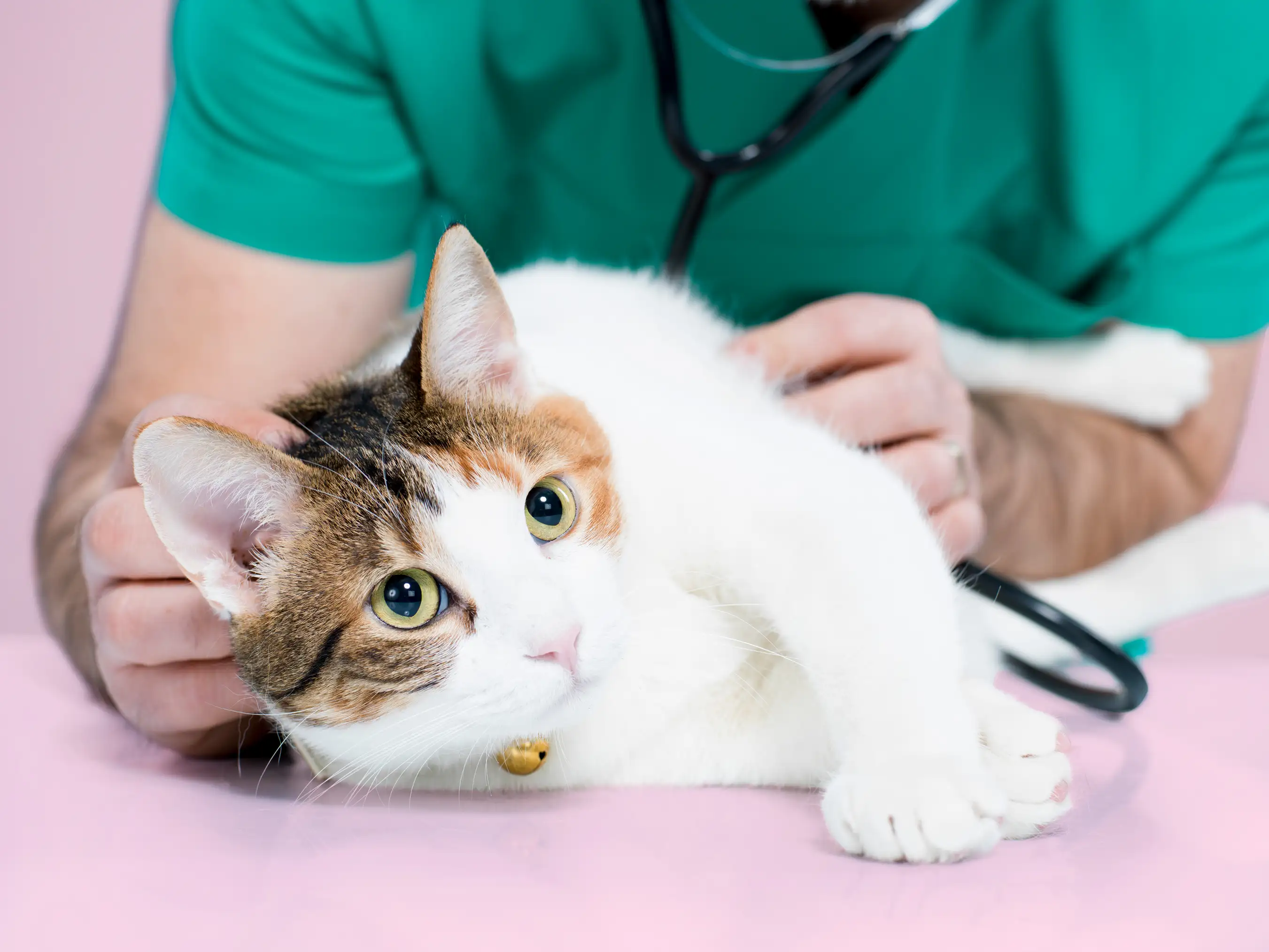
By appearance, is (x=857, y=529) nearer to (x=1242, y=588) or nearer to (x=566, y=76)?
(x=566, y=76)

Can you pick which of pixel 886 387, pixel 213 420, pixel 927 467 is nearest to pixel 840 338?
pixel 886 387

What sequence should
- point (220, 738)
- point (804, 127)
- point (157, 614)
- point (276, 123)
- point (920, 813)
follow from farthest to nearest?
point (276, 123) < point (804, 127) < point (220, 738) < point (157, 614) < point (920, 813)

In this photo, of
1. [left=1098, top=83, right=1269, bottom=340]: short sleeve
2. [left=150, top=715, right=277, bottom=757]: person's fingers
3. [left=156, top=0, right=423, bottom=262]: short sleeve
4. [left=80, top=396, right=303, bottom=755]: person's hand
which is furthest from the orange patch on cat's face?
[left=1098, top=83, right=1269, bottom=340]: short sleeve

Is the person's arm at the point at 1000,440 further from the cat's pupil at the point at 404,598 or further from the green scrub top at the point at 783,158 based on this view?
the cat's pupil at the point at 404,598

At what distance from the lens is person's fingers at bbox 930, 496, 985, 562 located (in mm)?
1179

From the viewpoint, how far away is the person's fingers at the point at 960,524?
118 centimetres

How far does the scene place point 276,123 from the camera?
1.37 meters

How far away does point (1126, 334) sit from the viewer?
1639 mm

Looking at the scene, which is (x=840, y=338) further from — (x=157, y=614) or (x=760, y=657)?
(x=157, y=614)

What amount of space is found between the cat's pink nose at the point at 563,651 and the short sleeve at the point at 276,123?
883 millimetres

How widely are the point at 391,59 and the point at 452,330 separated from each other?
713mm

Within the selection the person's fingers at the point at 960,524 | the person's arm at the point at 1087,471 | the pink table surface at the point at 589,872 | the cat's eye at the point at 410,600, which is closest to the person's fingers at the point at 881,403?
the person's fingers at the point at 960,524

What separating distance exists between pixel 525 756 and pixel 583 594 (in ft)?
0.67

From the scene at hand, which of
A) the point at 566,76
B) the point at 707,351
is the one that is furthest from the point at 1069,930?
the point at 566,76
